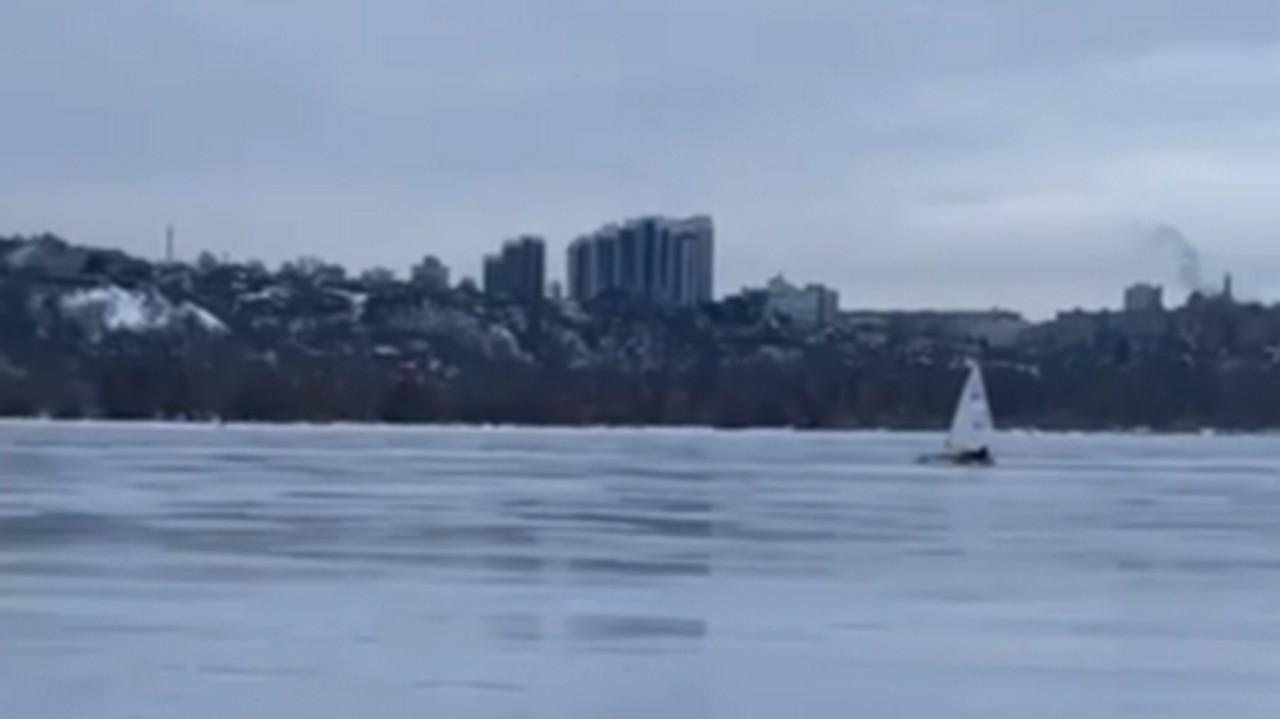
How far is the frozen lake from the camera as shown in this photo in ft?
56.1

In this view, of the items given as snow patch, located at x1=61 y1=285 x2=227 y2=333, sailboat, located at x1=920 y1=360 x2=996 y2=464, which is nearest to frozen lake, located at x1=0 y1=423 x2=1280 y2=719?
sailboat, located at x1=920 y1=360 x2=996 y2=464

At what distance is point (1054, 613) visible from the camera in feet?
73.4

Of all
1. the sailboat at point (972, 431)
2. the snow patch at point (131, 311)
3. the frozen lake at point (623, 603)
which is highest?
the snow patch at point (131, 311)

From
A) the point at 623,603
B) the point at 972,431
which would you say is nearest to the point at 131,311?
the point at 972,431

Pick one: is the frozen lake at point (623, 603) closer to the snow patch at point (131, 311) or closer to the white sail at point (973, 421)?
the white sail at point (973, 421)

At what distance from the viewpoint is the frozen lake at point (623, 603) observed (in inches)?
674

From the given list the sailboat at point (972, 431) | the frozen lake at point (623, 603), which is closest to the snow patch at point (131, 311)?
the sailboat at point (972, 431)

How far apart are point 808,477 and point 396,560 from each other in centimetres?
3001

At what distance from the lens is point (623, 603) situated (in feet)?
Answer: 74.9

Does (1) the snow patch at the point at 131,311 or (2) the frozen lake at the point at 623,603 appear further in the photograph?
(1) the snow patch at the point at 131,311

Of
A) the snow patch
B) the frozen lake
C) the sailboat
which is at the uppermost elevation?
the snow patch

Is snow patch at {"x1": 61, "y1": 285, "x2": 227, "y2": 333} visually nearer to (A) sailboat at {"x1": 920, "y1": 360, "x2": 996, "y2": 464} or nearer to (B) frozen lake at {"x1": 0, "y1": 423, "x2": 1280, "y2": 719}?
(A) sailboat at {"x1": 920, "y1": 360, "x2": 996, "y2": 464}

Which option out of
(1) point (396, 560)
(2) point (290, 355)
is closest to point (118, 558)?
(1) point (396, 560)

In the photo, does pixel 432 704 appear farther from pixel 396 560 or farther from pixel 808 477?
pixel 808 477
